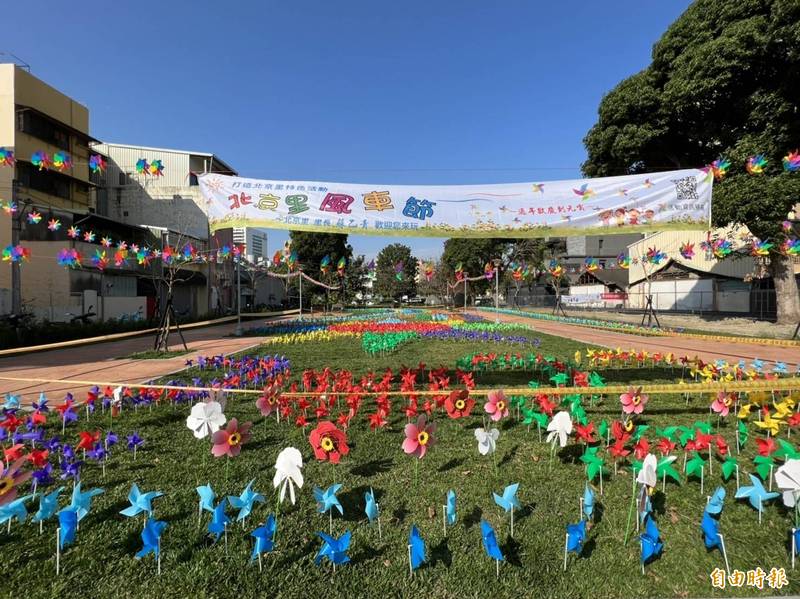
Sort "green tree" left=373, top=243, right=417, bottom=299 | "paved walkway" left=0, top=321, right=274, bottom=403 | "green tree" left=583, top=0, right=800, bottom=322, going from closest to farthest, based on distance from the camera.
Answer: "paved walkway" left=0, top=321, right=274, bottom=403 → "green tree" left=583, top=0, right=800, bottom=322 → "green tree" left=373, top=243, right=417, bottom=299

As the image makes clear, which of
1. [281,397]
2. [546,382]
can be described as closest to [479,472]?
[281,397]

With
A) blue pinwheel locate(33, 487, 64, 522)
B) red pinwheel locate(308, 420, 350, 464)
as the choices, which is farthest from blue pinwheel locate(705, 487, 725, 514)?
blue pinwheel locate(33, 487, 64, 522)

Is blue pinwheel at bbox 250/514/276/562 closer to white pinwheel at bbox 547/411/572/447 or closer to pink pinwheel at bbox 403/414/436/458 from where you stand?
pink pinwheel at bbox 403/414/436/458

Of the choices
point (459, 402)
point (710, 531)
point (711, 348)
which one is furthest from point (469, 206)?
point (711, 348)

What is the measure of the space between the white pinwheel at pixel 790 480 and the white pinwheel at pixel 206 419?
3.97 meters

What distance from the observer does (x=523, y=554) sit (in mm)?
2631

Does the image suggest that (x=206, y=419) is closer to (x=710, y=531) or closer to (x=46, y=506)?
(x=46, y=506)

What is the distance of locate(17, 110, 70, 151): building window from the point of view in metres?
22.6

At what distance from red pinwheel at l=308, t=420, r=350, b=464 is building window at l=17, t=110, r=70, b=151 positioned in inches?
1158

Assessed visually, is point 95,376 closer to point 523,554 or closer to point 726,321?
point 523,554

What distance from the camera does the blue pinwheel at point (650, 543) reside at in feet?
7.89

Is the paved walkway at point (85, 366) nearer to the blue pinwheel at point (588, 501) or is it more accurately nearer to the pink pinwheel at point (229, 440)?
the pink pinwheel at point (229, 440)

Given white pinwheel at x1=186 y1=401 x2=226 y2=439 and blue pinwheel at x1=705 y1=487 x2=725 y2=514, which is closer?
blue pinwheel at x1=705 y1=487 x2=725 y2=514

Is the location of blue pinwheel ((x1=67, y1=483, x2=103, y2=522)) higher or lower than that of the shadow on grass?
higher
